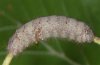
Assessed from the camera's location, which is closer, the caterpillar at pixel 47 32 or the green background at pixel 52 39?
the caterpillar at pixel 47 32

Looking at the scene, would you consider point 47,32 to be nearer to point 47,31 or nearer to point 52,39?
point 47,31

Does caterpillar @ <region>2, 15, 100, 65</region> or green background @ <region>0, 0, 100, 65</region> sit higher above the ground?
green background @ <region>0, 0, 100, 65</region>

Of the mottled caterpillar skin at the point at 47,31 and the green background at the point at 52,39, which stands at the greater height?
the green background at the point at 52,39

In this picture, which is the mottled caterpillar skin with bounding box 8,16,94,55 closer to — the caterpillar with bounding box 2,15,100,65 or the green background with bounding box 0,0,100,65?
the caterpillar with bounding box 2,15,100,65

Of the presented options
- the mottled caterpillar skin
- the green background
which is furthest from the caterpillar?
the green background

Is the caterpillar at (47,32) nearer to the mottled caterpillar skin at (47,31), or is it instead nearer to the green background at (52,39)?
the mottled caterpillar skin at (47,31)

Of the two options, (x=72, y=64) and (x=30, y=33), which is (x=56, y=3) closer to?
(x=72, y=64)

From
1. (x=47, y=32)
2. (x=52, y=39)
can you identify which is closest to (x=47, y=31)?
(x=47, y=32)

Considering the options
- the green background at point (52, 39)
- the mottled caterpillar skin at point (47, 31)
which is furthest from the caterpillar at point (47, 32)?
the green background at point (52, 39)
